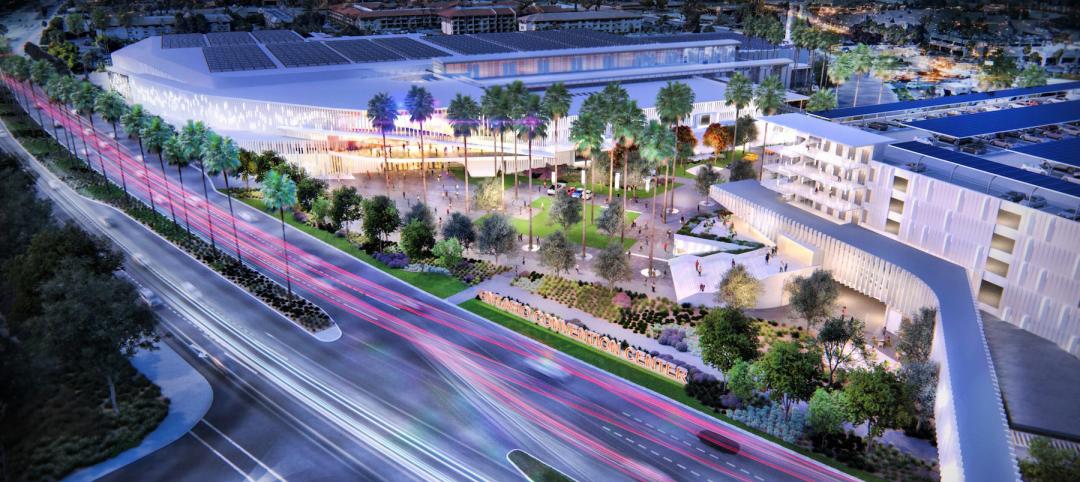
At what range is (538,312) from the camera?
70812 millimetres

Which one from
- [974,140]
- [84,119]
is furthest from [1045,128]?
[84,119]

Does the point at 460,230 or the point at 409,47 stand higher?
the point at 409,47

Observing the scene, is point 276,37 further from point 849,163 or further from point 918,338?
point 918,338

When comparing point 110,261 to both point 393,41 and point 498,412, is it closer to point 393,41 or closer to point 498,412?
point 498,412

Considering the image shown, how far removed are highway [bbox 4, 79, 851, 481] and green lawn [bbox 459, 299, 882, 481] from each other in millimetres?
971

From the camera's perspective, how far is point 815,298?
66438mm

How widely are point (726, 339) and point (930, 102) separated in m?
67.7

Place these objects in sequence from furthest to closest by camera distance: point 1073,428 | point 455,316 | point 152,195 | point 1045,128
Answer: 1. point 152,195
2. point 1045,128
3. point 455,316
4. point 1073,428

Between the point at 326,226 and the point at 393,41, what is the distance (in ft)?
255

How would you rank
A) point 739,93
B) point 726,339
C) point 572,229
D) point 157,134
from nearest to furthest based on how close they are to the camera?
point 726,339 < point 157,134 < point 572,229 < point 739,93

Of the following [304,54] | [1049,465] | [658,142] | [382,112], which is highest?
[304,54]

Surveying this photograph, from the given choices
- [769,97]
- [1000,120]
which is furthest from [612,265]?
[769,97]

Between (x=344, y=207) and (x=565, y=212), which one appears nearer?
(x=565, y=212)

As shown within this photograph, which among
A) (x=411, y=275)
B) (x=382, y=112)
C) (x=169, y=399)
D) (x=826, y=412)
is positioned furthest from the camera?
(x=382, y=112)
